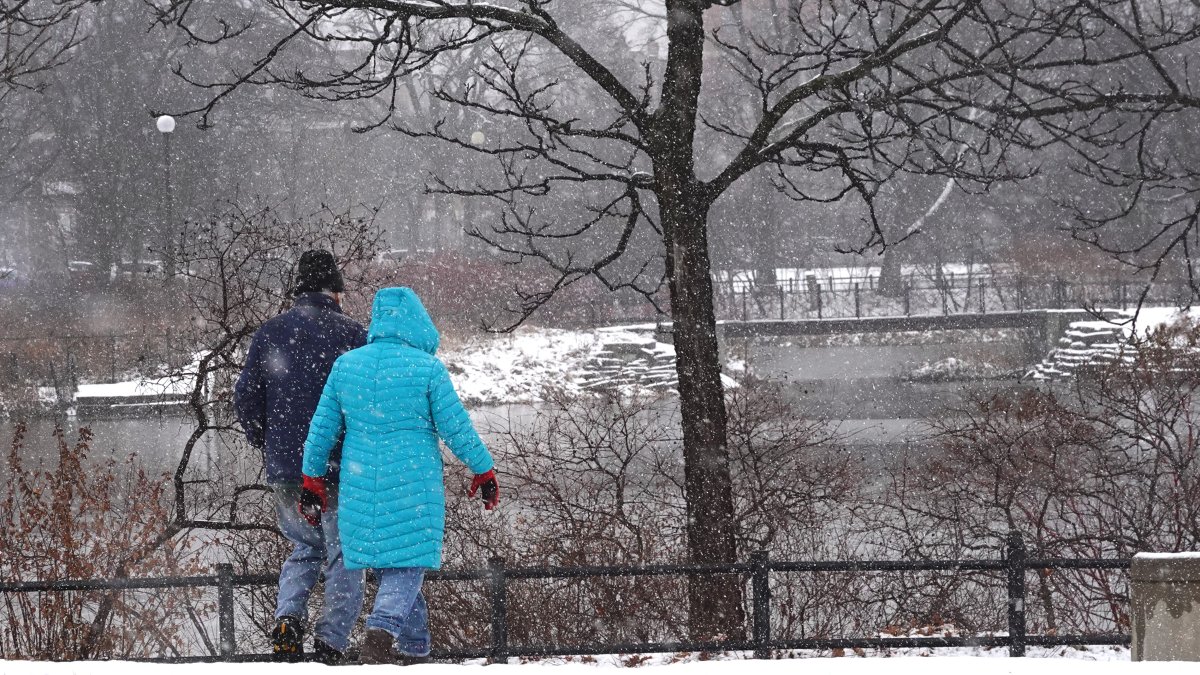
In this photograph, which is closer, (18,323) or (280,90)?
(18,323)

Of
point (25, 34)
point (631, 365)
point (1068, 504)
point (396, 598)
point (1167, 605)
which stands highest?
point (25, 34)

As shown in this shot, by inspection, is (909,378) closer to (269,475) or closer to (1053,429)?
(1053,429)

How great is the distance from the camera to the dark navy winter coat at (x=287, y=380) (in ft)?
16.7

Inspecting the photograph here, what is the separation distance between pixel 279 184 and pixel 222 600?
122 feet

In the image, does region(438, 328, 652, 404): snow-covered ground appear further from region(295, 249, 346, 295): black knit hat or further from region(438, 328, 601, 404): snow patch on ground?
region(295, 249, 346, 295): black knit hat

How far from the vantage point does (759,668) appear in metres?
4.33

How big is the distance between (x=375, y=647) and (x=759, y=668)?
1540 millimetres

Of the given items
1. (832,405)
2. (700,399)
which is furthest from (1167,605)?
(832,405)

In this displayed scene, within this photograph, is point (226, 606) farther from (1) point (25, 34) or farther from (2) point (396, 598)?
(1) point (25, 34)

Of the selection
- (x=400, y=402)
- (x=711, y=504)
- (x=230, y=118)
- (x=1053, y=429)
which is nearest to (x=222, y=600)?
(x=400, y=402)

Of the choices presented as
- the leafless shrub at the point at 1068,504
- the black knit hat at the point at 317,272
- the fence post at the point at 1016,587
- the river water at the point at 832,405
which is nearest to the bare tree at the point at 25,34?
the black knit hat at the point at 317,272

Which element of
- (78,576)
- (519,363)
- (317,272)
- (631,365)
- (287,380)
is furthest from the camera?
(519,363)

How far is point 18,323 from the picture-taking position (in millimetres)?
31672

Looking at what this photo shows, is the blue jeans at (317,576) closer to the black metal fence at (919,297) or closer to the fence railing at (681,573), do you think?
the fence railing at (681,573)
